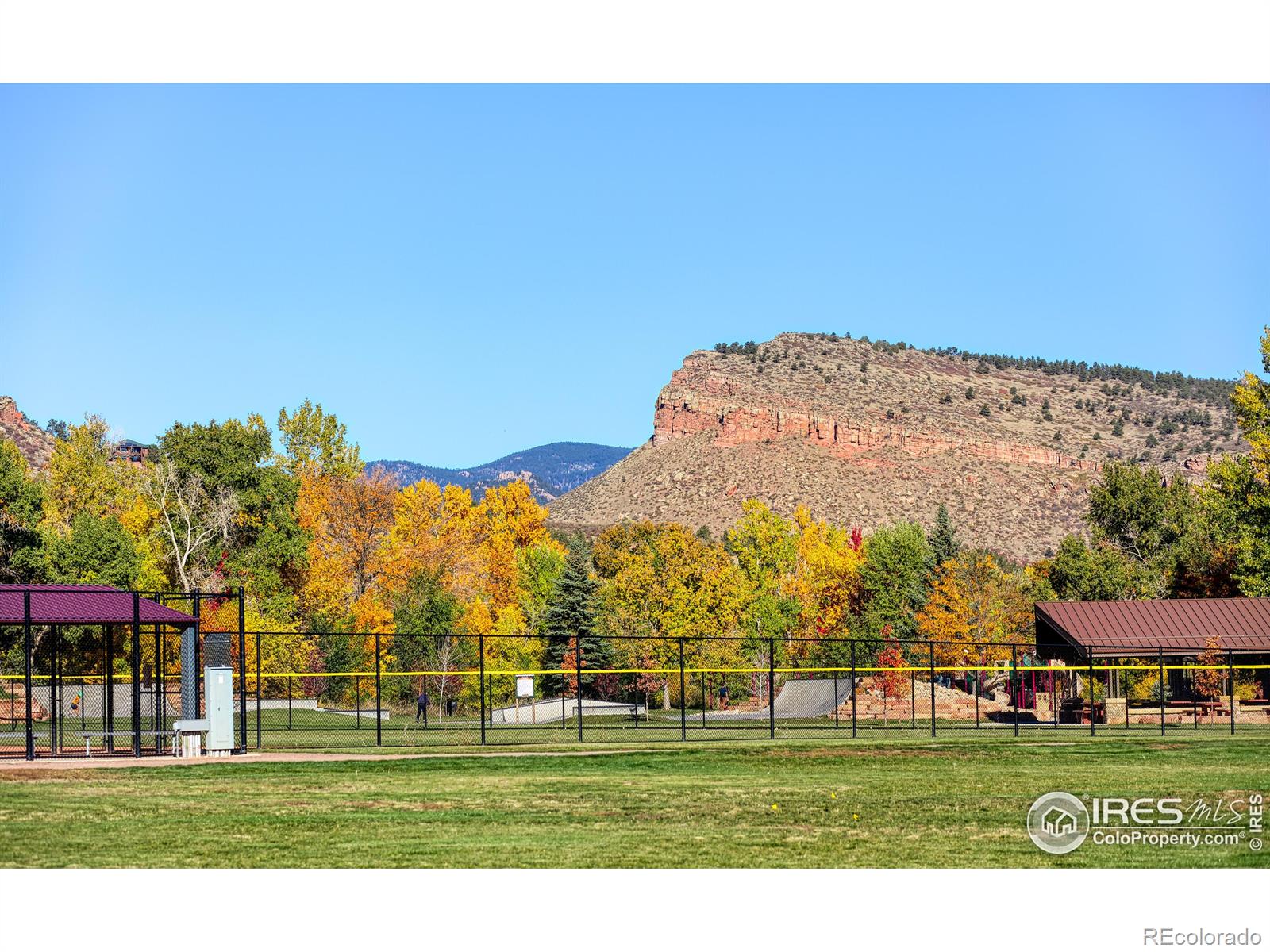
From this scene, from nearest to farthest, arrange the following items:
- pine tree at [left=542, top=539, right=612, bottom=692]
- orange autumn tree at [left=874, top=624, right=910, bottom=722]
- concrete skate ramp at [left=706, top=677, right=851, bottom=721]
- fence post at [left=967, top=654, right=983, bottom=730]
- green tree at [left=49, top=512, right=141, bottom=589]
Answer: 1. fence post at [left=967, top=654, right=983, bottom=730]
2. concrete skate ramp at [left=706, top=677, right=851, bottom=721]
3. orange autumn tree at [left=874, top=624, right=910, bottom=722]
4. green tree at [left=49, top=512, right=141, bottom=589]
5. pine tree at [left=542, top=539, right=612, bottom=692]

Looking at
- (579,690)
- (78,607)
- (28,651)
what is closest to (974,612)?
(579,690)

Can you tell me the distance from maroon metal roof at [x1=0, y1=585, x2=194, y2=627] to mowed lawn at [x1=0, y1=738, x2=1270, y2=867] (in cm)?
426

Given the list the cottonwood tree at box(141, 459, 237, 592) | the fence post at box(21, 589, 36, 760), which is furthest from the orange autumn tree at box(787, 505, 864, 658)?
the fence post at box(21, 589, 36, 760)

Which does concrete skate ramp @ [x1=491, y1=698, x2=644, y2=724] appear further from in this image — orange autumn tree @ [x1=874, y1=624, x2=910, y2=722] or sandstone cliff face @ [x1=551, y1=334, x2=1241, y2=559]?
sandstone cliff face @ [x1=551, y1=334, x2=1241, y2=559]

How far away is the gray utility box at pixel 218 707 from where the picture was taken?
2817 centimetres

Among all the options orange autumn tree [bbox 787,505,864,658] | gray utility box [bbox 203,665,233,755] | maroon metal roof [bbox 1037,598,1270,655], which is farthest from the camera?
orange autumn tree [bbox 787,505,864,658]

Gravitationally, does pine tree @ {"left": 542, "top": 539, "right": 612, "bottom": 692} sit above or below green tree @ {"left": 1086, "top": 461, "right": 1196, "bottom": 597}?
below

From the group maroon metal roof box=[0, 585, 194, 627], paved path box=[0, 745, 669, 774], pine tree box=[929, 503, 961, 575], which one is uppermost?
pine tree box=[929, 503, 961, 575]

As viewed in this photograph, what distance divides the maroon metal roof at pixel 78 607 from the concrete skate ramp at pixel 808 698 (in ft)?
89.0

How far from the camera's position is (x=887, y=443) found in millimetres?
161875

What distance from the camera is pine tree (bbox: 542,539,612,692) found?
72.7 m

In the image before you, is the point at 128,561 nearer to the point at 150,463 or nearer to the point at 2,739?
the point at 150,463

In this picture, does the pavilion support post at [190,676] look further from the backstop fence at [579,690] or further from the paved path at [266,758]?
the paved path at [266,758]

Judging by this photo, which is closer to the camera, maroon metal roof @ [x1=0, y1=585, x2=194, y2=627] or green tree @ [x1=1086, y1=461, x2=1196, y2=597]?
maroon metal roof @ [x1=0, y1=585, x2=194, y2=627]
